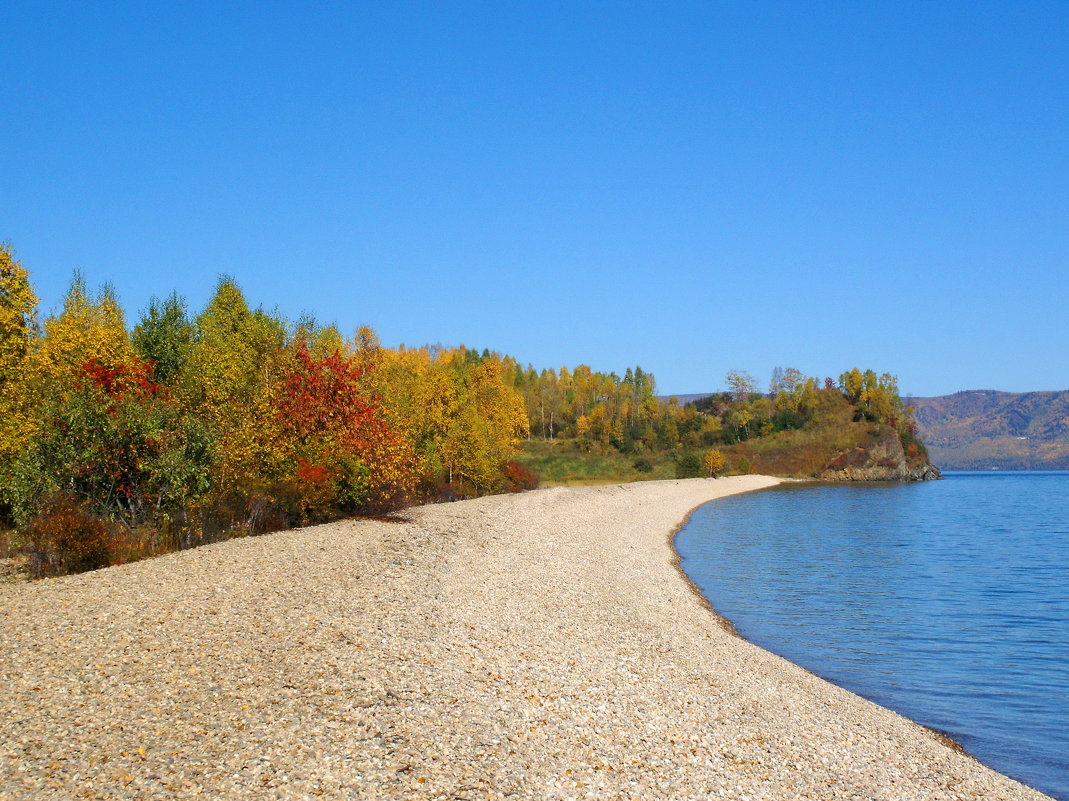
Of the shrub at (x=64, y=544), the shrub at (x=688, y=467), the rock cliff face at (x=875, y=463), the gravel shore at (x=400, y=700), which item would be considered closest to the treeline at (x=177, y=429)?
the shrub at (x=64, y=544)

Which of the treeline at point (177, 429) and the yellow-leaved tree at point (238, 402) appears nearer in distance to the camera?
the treeline at point (177, 429)

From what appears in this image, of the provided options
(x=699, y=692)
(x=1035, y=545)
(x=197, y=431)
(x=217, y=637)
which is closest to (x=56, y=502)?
(x=197, y=431)

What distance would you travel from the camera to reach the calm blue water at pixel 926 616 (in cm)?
1529

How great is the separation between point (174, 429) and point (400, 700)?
1801 centimetres

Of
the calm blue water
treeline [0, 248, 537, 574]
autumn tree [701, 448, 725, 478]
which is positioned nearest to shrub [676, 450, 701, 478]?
autumn tree [701, 448, 725, 478]

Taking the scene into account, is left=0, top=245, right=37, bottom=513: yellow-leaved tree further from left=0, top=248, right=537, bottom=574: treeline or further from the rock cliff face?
the rock cliff face

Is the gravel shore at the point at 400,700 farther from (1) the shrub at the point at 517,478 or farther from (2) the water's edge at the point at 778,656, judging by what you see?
(1) the shrub at the point at 517,478

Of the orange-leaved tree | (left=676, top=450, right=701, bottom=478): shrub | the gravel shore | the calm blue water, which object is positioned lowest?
the calm blue water

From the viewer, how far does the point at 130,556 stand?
74.1 feet

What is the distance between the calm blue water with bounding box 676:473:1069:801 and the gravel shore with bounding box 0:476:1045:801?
161cm

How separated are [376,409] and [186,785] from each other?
26.4 metres

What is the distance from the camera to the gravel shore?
30.1 ft

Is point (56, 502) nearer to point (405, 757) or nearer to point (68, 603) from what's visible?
point (68, 603)

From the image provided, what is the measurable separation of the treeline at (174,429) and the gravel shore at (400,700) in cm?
411
